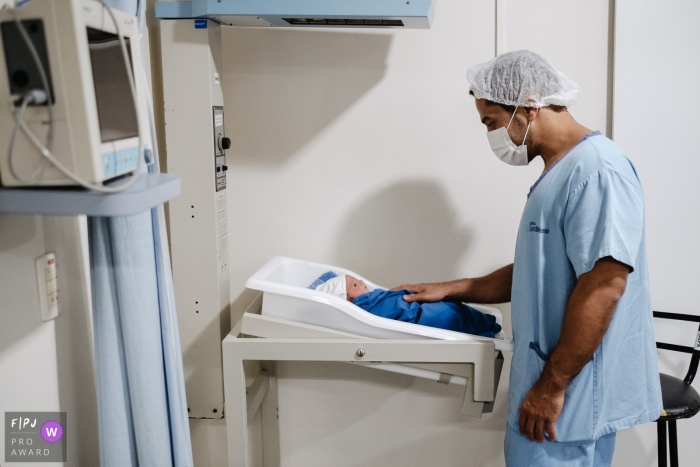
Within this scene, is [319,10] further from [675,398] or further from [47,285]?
[675,398]

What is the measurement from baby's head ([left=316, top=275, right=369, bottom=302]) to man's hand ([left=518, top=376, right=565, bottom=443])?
60cm

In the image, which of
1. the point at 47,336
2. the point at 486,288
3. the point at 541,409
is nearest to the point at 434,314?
the point at 486,288

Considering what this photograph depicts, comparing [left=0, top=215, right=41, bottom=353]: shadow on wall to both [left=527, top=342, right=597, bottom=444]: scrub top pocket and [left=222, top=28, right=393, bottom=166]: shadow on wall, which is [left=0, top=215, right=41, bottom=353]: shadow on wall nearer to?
[left=222, top=28, right=393, bottom=166]: shadow on wall

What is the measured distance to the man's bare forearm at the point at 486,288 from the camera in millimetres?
1905

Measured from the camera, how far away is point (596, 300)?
140 centimetres

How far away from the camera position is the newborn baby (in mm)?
1783

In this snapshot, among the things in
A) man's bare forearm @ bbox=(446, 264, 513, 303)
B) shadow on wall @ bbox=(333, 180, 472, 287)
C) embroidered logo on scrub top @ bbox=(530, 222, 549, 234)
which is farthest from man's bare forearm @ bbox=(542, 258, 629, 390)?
shadow on wall @ bbox=(333, 180, 472, 287)

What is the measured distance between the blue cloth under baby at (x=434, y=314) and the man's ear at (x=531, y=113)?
567 mm

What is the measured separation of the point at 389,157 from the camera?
2117 millimetres

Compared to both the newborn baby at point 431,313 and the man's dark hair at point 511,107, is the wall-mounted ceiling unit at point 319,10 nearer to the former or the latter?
the man's dark hair at point 511,107

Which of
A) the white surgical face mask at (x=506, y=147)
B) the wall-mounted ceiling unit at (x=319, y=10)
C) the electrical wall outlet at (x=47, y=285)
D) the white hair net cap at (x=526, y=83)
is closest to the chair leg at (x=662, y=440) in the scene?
the white surgical face mask at (x=506, y=147)

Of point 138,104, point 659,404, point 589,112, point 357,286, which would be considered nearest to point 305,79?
point 357,286

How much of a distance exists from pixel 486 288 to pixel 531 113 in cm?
57

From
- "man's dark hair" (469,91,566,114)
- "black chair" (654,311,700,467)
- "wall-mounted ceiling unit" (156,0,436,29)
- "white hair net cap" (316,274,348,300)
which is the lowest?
"black chair" (654,311,700,467)
